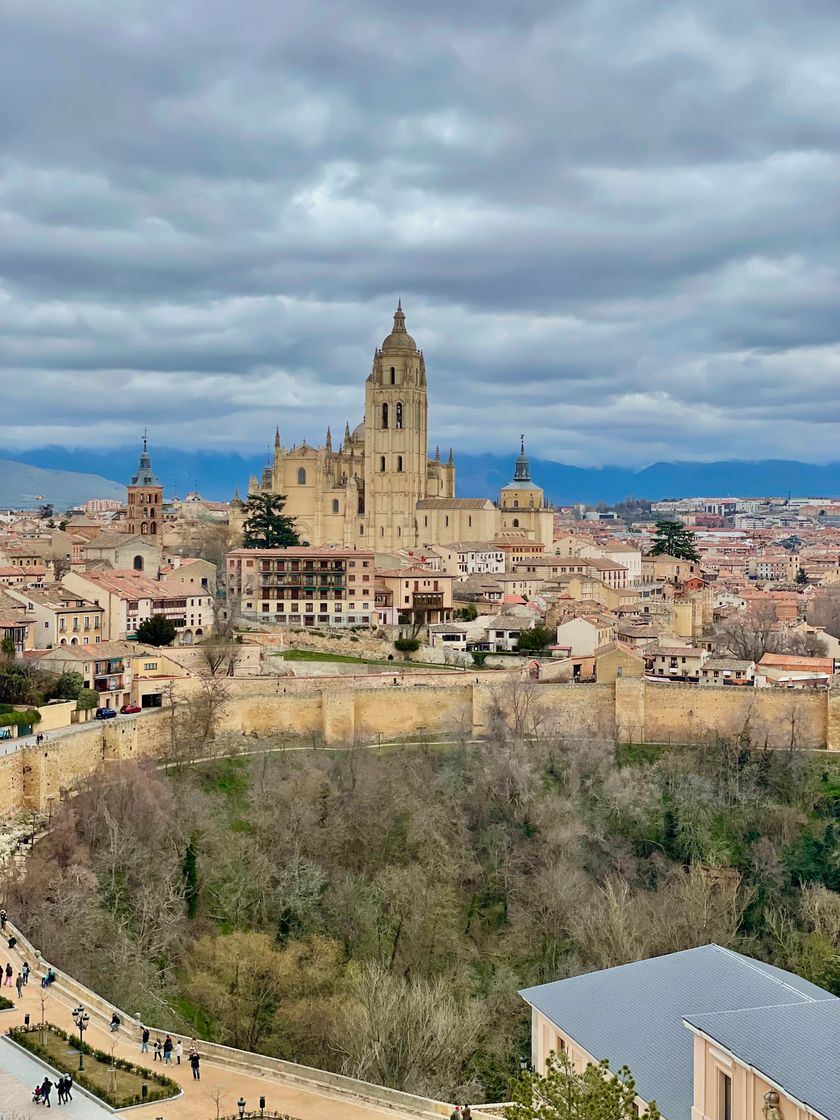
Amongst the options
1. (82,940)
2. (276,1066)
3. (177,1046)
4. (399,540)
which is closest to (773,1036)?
(276,1066)

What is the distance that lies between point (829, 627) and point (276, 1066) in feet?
164

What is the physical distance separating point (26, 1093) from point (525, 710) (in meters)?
25.7

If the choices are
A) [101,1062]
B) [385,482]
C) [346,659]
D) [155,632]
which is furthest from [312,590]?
[101,1062]

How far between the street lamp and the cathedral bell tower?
5485cm

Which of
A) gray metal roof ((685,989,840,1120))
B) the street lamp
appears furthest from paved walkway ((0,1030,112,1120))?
gray metal roof ((685,989,840,1120))

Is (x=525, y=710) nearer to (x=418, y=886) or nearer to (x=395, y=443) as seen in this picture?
(x=418, y=886)

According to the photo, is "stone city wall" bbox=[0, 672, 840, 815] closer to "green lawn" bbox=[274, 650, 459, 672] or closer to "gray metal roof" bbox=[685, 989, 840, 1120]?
"green lawn" bbox=[274, 650, 459, 672]

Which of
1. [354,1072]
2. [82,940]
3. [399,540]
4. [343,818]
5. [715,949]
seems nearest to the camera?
[715,949]

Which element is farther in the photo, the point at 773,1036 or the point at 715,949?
the point at 715,949

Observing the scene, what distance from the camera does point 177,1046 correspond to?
63.3 ft

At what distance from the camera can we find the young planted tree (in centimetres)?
1266

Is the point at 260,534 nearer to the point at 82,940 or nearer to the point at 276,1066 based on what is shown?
the point at 82,940

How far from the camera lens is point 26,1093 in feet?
55.6

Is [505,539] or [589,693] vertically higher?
[505,539]
